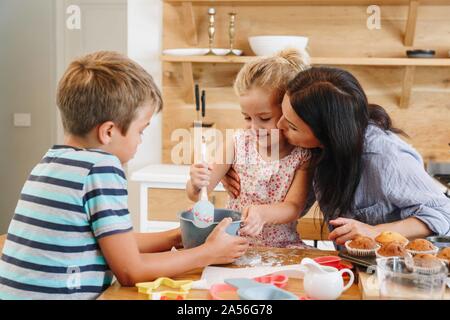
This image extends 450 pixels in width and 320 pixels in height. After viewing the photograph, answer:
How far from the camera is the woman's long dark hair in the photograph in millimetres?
1509

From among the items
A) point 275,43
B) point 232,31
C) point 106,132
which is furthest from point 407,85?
point 106,132

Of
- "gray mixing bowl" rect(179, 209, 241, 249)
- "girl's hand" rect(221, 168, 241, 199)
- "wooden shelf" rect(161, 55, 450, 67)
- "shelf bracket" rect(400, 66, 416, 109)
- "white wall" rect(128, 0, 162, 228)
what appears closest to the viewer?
"gray mixing bowl" rect(179, 209, 241, 249)

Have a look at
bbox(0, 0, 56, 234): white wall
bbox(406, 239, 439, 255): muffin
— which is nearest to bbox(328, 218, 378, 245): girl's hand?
bbox(406, 239, 439, 255): muffin

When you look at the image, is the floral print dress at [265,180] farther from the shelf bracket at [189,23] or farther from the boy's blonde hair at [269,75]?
the shelf bracket at [189,23]

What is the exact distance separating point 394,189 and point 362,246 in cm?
32

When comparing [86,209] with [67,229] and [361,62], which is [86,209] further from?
[361,62]

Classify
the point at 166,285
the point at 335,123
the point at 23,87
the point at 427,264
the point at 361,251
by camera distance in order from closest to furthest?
the point at 427,264 → the point at 166,285 → the point at 361,251 → the point at 335,123 → the point at 23,87

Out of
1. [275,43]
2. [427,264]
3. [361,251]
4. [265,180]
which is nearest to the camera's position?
[427,264]

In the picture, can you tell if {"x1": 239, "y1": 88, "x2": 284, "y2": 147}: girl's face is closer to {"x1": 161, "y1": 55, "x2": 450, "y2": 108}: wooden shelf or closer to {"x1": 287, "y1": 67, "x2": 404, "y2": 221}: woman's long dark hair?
{"x1": 287, "y1": 67, "x2": 404, "y2": 221}: woman's long dark hair

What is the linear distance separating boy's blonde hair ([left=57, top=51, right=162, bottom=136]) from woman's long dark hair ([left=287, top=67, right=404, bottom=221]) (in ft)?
1.58

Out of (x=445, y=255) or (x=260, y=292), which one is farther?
(x=445, y=255)

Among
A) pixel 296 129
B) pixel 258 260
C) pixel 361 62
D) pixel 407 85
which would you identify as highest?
pixel 361 62

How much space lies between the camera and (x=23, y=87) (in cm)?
451
